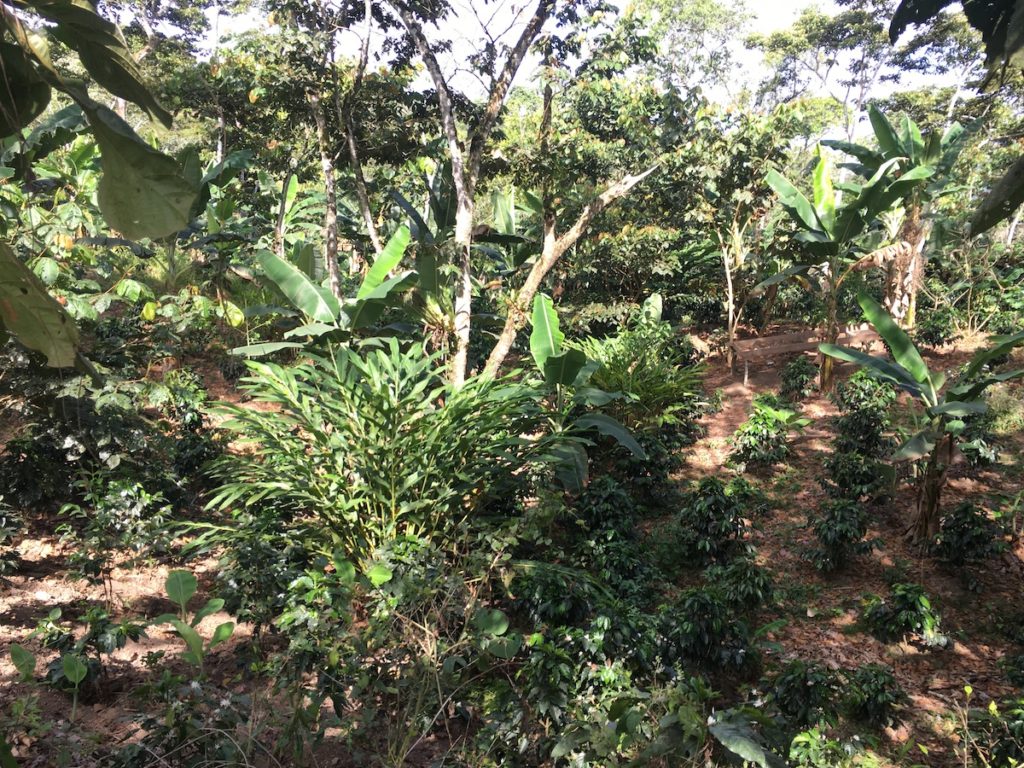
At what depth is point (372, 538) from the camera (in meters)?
4.22

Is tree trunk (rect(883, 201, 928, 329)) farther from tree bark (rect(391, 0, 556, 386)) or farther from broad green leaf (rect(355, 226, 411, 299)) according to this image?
broad green leaf (rect(355, 226, 411, 299))

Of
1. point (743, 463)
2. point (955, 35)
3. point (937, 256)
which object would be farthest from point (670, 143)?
point (955, 35)

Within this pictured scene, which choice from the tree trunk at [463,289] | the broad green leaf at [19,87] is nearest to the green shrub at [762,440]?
the tree trunk at [463,289]

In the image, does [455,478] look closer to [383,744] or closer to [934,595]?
[383,744]

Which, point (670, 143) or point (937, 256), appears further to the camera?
point (937, 256)

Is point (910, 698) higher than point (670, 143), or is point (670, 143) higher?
point (670, 143)

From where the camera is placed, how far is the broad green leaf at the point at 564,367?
18.0 ft

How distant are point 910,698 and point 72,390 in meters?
5.58

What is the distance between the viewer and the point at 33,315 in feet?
4.34

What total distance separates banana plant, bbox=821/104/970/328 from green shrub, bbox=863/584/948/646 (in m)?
4.97

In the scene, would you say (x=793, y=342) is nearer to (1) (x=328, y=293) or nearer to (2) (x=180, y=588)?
(1) (x=328, y=293)

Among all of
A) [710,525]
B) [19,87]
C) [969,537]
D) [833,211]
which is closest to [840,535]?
[969,537]

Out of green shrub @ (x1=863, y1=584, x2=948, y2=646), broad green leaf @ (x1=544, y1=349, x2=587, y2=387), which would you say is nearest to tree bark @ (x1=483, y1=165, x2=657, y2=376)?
broad green leaf @ (x1=544, y1=349, x2=587, y2=387)

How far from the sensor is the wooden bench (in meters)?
9.29
